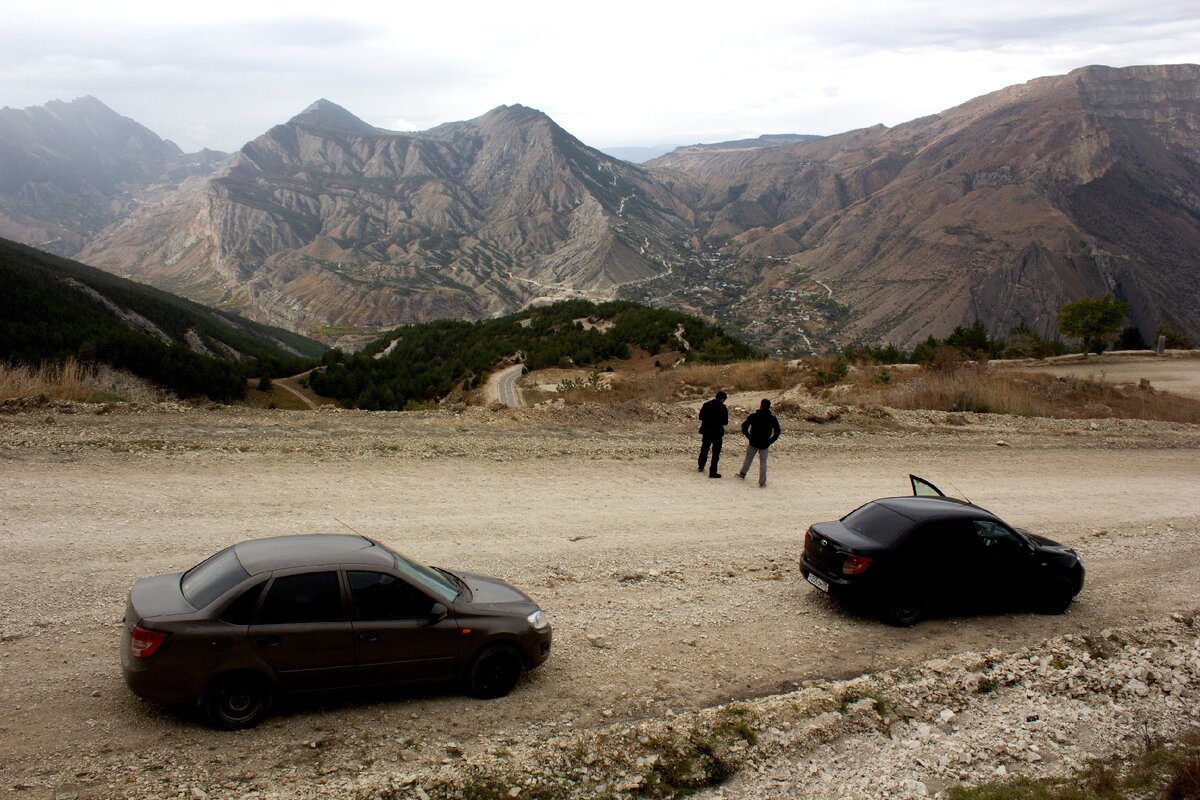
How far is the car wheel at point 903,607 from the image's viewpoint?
30.5 ft

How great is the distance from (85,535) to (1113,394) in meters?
32.2

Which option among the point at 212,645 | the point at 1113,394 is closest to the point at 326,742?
the point at 212,645

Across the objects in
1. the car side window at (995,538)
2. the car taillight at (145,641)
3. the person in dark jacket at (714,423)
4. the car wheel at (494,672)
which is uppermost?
the person in dark jacket at (714,423)

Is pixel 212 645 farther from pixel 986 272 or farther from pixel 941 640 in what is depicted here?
pixel 986 272

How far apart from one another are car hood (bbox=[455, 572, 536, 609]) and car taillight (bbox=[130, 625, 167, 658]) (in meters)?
2.57

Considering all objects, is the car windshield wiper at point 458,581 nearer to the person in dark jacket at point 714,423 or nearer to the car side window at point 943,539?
the car side window at point 943,539

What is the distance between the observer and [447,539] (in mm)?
11312

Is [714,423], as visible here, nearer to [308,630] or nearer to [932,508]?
[932,508]

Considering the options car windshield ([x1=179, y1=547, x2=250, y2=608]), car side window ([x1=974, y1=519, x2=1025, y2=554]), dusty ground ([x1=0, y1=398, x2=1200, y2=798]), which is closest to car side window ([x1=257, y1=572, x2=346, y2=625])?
car windshield ([x1=179, y1=547, x2=250, y2=608])

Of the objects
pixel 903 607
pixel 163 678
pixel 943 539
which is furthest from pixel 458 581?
pixel 943 539

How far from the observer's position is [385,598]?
676cm

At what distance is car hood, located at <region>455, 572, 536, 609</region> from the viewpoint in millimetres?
7348

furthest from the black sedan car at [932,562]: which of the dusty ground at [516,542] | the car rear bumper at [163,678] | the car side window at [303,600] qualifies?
the car rear bumper at [163,678]

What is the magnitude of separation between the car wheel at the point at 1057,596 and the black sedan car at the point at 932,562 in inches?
0.5
